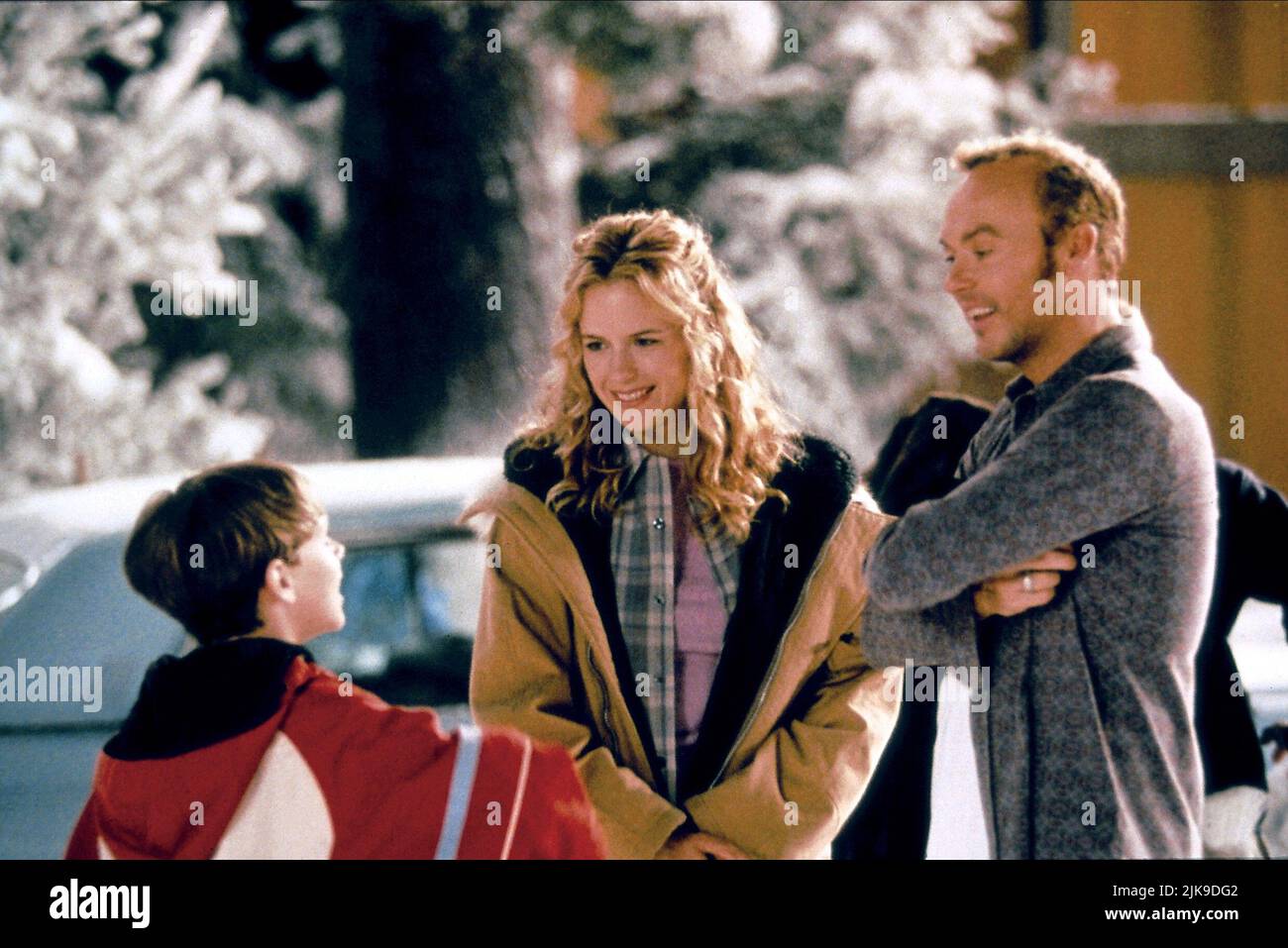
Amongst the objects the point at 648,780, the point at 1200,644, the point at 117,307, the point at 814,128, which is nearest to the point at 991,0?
the point at 814,128

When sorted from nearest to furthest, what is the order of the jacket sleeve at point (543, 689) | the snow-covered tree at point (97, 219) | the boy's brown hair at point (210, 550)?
the boy's brown hair at point (210, 550), the jacket sleeve at point (543, 689), the snow-covered tree at point (97, 219)

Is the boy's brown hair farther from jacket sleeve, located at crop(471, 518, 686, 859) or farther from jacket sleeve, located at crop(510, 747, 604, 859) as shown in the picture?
jacket sleeve, located at crop(510, 747, 604, 859)

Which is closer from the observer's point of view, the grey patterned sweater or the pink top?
the grey patterned sweater

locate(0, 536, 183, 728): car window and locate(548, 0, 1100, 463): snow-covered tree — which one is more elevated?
locate(548, 0, 1100, 463): snow-covered tree

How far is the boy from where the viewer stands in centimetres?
235

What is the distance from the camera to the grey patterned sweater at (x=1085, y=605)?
2.28 m

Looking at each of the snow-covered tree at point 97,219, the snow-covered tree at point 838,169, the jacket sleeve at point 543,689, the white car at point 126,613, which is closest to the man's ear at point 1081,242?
the jacket sleeve at point 543,689

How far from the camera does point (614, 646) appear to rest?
2639mm

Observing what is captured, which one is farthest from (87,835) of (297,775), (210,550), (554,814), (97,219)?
(97,219)

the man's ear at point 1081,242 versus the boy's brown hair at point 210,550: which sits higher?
the man's ear at point 1081,242

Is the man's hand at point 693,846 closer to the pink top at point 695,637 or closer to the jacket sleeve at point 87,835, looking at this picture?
the pink top at point 695,637

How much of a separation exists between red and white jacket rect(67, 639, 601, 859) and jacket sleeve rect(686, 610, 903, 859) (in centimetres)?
34

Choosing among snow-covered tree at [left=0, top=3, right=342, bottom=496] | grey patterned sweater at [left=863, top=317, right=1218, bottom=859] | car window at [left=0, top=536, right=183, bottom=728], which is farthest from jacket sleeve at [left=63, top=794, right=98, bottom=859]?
snow-covered tree at [left=0, top=3, right=342, bottom=496]

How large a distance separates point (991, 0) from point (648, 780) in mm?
4860
